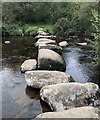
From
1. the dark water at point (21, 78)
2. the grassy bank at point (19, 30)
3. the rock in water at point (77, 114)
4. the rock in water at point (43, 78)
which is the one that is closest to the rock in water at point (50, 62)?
the dark water at point (21, 78)

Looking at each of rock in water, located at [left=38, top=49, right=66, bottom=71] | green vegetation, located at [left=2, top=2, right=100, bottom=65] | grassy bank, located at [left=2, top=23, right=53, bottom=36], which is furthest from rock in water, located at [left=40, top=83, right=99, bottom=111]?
grassy bank, located at [left=2, top=23, right=53, bottom=36]

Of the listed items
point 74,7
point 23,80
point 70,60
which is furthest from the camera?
point 74,7

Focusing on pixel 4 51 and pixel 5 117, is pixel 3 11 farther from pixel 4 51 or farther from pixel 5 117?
pixel 5 117

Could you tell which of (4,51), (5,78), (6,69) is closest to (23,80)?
(5,78)

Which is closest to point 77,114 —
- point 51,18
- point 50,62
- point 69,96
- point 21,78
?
point 69,96

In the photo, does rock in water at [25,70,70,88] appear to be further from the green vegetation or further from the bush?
the bush

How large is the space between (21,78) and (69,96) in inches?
172

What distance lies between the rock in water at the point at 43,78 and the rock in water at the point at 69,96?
1.44m

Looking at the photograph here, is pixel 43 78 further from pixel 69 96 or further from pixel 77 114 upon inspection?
pixel 77 114

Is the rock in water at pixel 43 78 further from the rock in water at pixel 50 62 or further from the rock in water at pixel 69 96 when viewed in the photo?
the rock in water at pixel 50 62

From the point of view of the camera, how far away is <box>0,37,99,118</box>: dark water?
10.0 m

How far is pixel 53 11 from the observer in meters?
35.8

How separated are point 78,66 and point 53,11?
69.7 ft

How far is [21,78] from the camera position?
534 inches
